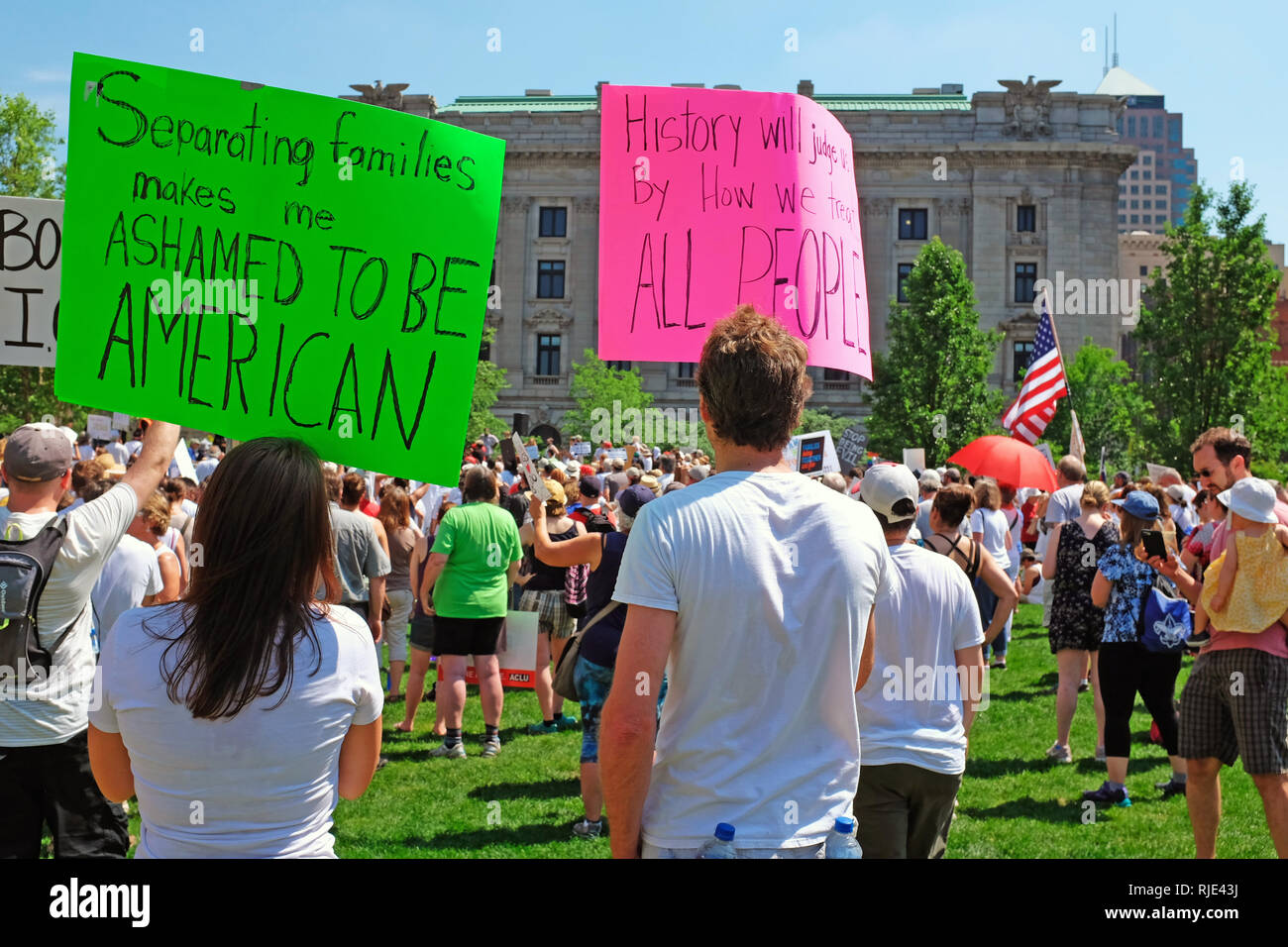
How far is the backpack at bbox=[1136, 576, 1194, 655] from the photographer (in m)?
7.16

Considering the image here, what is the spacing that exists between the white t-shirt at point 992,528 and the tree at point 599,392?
38302 millimetres

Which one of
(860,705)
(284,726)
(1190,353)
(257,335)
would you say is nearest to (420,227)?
(257,335)

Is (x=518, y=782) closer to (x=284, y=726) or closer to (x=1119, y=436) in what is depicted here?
(x=284, y=726)

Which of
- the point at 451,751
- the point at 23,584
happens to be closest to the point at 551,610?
the point at 451,751

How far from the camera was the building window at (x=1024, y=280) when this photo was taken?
190ft

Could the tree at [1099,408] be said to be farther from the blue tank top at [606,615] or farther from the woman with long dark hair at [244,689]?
the woman with long dark hair at [244,689]

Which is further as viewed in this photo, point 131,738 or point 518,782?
A: point 518,782

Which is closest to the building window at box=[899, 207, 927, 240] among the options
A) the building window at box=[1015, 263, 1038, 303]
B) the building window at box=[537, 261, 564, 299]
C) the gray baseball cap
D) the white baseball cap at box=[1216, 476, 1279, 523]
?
the building window at box=[1015, 263, 1038, 303]

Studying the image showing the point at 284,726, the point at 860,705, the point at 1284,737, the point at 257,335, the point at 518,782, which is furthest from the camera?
the point at 518,782

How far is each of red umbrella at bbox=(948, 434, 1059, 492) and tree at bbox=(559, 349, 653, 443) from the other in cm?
3712

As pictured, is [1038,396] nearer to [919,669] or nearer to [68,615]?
[919,669]

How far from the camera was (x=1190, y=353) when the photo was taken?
3419 cm

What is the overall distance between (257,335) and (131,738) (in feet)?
4.94
